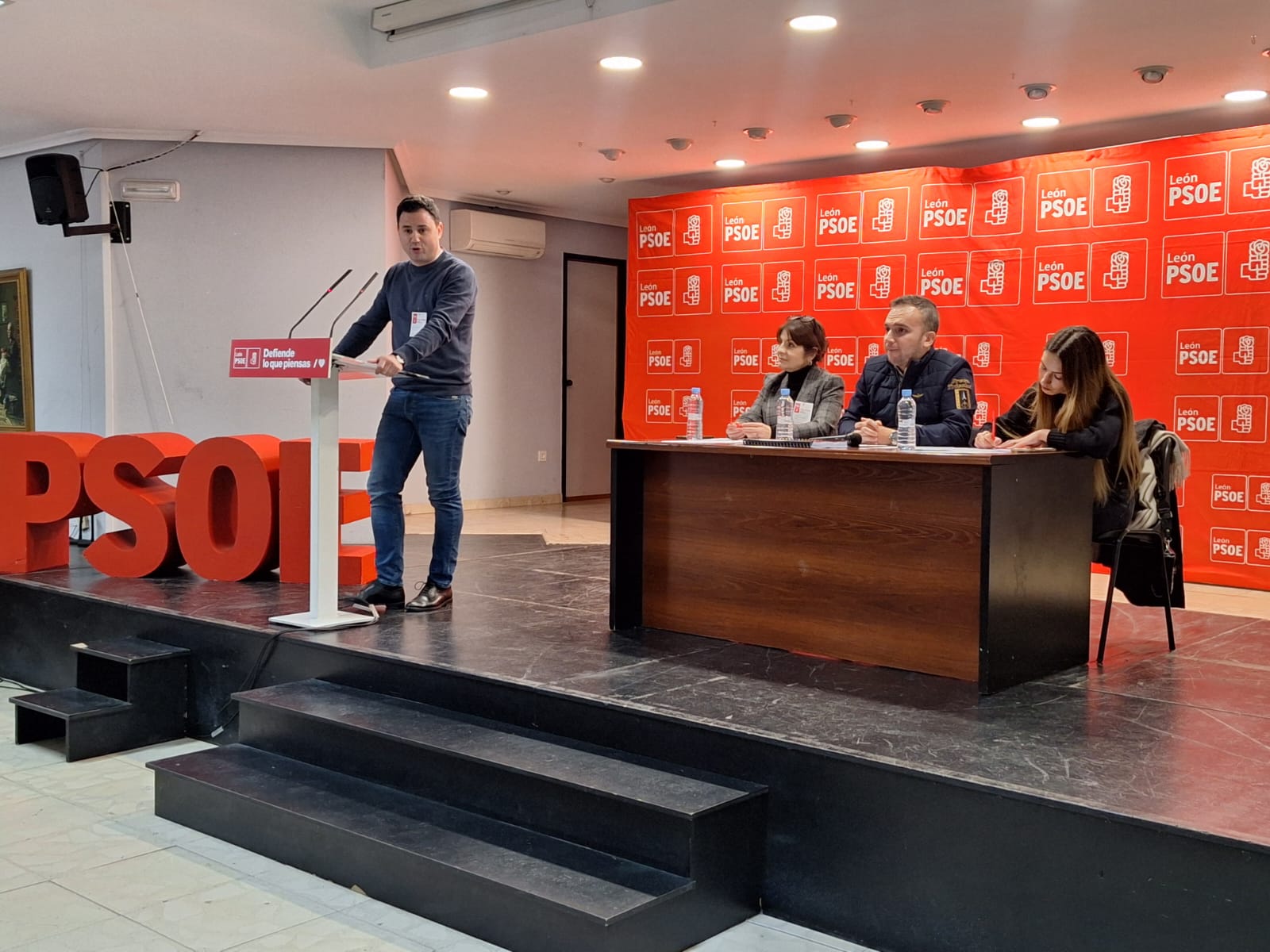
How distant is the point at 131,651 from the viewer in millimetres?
4094

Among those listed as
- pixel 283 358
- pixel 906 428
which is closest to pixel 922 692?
pixel 906 428

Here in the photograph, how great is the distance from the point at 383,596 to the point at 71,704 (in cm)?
110

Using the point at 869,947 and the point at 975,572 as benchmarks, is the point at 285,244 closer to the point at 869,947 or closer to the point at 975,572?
the point at 975,572

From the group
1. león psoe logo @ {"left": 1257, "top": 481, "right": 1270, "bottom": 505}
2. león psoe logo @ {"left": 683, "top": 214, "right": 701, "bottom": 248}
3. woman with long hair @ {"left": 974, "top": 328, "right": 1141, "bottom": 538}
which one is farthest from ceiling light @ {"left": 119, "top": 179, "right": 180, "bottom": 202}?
león psoe logo @ {"left": 1257, "top": 481, "right": 1270, "bottom": 505}

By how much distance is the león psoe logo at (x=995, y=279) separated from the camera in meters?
6.59

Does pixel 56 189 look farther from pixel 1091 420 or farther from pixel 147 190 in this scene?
pixel 1091 420

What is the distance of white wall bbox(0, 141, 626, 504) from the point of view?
706 centimetres

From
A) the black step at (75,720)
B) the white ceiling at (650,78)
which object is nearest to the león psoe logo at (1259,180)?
the white ceiling at (650,78)

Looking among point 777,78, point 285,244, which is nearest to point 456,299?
point 777,78

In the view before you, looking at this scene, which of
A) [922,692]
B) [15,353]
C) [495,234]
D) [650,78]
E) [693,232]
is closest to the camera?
[922,692]

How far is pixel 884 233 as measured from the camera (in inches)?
277

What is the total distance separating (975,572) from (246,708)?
2204 millimetres

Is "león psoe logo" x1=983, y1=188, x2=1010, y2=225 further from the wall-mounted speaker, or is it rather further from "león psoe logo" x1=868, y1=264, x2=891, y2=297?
the wall-mounted speaker

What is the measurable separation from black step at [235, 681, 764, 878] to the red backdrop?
4025mm
